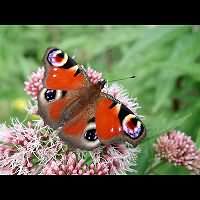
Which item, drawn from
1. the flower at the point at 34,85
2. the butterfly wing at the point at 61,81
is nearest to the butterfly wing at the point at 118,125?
the butterfly wing at the point at 61,81

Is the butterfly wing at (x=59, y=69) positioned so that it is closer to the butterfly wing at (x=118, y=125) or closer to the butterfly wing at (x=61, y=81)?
the butterfly wing at (x=61, y=81)

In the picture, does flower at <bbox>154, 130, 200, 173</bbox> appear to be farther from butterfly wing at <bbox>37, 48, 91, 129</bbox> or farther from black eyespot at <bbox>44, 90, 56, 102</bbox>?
black eyespot at <bbox>44, 90, 56, 102</bbox>

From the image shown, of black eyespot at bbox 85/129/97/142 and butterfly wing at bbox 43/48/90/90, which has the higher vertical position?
butterfly wing at bbox 43/48/90/90

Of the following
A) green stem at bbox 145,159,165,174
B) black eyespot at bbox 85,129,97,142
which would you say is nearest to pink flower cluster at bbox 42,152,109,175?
black eyespot at bbox 85,129,97,142

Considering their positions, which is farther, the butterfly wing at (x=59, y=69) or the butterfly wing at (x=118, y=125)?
the butterfly wing at (x=59, y=69)

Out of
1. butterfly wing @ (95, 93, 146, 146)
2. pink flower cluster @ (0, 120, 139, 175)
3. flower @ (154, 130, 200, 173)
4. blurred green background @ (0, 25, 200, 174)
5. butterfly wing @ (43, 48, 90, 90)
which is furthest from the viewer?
blurred green background @ (0, 25, 200, 174)

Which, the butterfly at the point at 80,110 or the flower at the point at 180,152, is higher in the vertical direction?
the butterfly at the point at 80,110

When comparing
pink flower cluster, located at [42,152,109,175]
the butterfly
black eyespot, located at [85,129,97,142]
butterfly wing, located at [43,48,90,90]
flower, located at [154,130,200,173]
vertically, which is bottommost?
pink flower cluster, located at [42,152,109,175]
